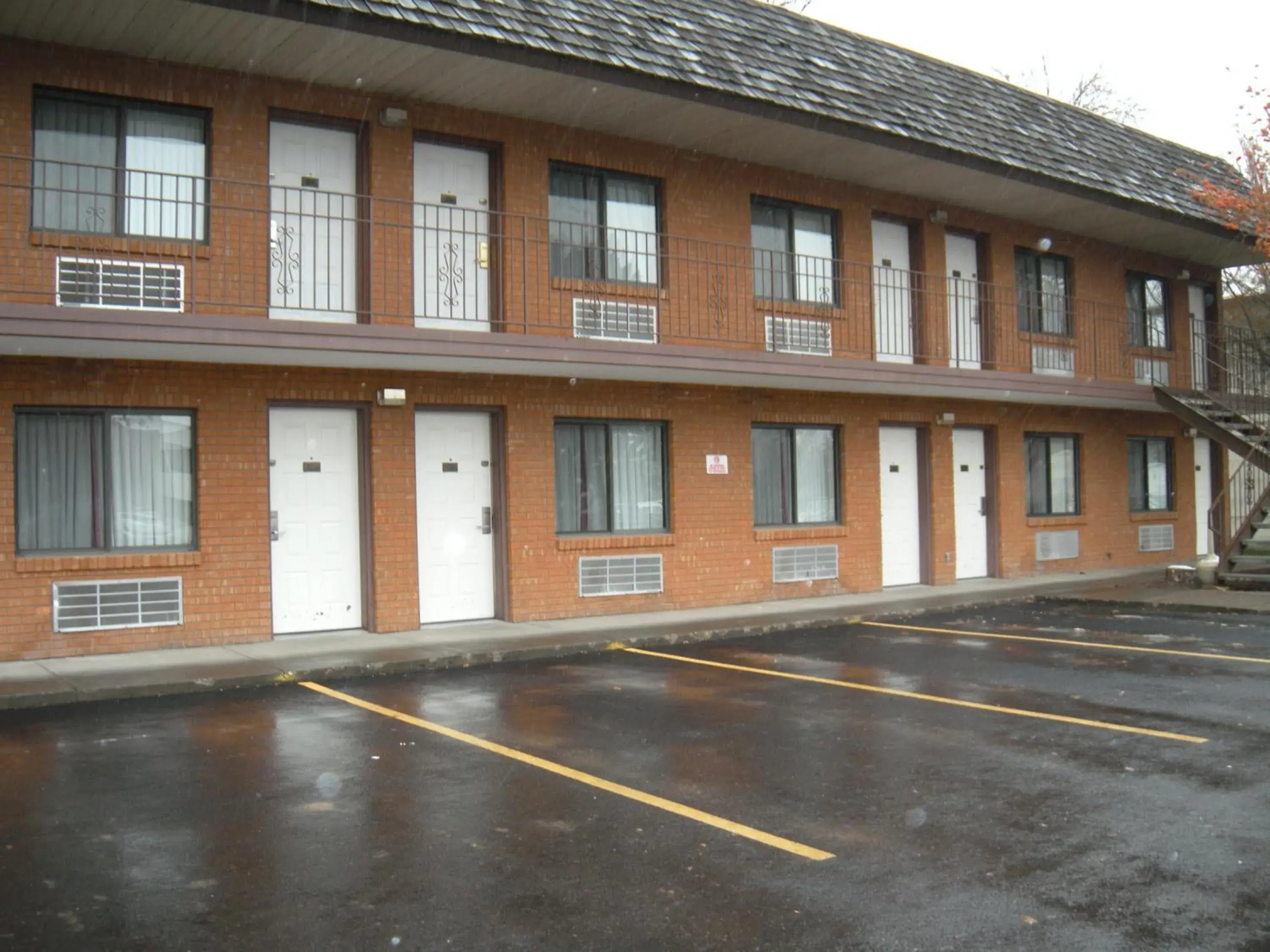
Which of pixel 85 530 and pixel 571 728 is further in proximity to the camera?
pixel 85 530

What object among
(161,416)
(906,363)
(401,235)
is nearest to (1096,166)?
(906,363)

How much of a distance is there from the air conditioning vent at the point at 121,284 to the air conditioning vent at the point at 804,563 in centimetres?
839

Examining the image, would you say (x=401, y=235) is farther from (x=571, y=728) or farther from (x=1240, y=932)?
(x=1240, y=932)

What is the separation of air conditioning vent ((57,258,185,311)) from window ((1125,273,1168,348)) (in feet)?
54.5

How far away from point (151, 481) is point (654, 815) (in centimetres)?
771

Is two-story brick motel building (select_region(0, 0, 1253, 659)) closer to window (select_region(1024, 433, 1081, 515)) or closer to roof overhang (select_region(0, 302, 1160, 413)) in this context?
roof overhang (select_region(0, 302, 1160, 413))

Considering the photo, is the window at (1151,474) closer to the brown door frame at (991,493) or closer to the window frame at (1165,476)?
the window frame at (1165,476)

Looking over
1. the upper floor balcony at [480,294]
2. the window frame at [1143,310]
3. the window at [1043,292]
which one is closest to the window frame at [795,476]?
the upper floor balcony at [480,294]

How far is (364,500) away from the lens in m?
12.8

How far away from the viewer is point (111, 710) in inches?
354

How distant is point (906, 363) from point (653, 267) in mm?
4347

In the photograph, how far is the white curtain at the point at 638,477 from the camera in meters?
14.8

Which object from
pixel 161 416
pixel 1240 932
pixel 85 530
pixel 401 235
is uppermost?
pixel 401 235

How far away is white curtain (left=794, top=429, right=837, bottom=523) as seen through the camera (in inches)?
658
